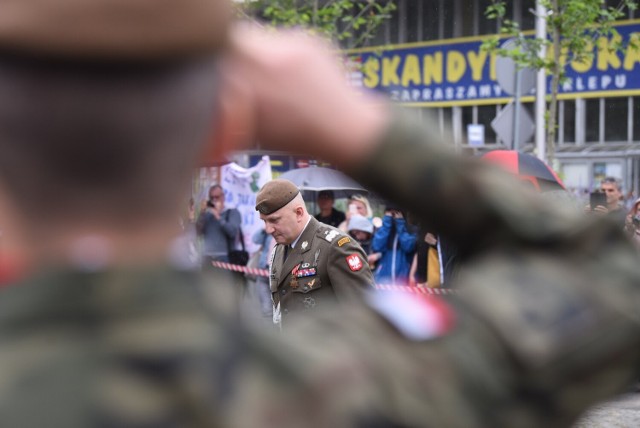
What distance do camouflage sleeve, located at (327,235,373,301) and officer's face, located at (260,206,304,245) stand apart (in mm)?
451

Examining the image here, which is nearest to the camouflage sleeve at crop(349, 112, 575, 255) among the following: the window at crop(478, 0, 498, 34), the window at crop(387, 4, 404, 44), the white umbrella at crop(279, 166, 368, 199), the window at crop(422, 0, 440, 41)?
the white umbrella at crop(279, 166, 368, 199)

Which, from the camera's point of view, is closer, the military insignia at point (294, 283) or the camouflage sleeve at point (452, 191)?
the camouflage sleeve at point (452, 191)

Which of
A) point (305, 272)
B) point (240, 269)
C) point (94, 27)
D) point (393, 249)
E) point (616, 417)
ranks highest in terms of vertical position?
point (94, 27)

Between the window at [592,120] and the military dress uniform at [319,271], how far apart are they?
22.7 metres

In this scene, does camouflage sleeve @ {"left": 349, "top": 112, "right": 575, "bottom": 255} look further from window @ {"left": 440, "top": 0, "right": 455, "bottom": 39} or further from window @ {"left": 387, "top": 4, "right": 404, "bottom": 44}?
window @ {"left": 387, "top": 4, "right": 404, "bottom": 44}

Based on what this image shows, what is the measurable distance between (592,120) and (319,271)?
2316 cm

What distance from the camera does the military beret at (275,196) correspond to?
6.30 m

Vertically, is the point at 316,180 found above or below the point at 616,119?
below

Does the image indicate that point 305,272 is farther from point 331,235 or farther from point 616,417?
point 616,417

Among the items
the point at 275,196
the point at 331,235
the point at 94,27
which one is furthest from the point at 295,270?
the point at 94,27

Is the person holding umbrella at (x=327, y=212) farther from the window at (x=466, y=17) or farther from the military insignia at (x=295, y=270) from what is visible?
the window at (x=466, y=17)

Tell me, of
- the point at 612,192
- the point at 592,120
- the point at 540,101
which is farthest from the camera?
the point at 592,120

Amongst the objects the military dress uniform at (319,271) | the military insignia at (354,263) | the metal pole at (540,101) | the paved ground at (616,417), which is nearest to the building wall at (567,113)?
the metal pole at (540,101)

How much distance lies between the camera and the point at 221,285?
108 centimetres
